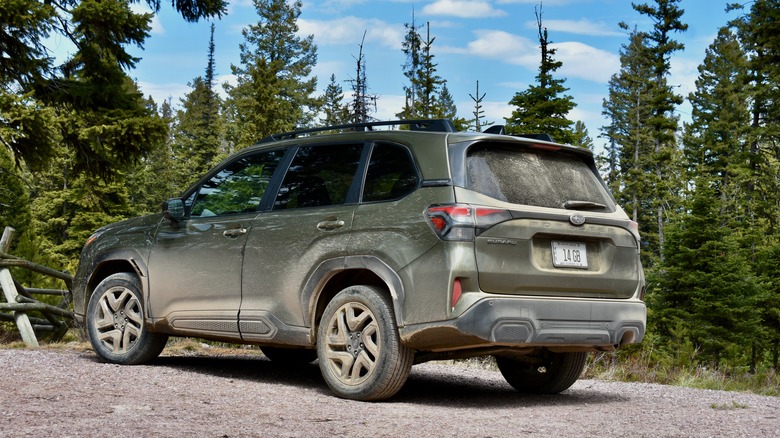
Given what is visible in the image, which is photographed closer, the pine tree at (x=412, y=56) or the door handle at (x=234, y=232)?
the door handle at (x=234, y=232)

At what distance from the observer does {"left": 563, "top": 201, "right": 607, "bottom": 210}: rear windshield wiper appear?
235 inches

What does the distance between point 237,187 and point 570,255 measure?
117 inches

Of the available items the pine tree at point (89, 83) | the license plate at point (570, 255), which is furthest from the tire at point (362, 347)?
the pine tree at point (89, 83)

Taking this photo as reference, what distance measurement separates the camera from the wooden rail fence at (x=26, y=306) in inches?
393

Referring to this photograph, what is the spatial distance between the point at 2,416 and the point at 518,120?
36.6 metres

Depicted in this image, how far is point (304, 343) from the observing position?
6.33 metres

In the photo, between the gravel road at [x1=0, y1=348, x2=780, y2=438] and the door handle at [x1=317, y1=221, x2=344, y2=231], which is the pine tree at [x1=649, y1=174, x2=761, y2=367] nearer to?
the gravel road at [x1=0, y1=348, x2=780, y2=438]

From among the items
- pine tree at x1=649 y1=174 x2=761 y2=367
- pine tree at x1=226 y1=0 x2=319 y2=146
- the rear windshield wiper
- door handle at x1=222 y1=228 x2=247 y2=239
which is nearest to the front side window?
door handle at x1=222 y1=228 x2=247 y2=239

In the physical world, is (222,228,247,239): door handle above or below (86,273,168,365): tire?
above

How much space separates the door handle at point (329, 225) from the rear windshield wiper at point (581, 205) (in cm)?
161

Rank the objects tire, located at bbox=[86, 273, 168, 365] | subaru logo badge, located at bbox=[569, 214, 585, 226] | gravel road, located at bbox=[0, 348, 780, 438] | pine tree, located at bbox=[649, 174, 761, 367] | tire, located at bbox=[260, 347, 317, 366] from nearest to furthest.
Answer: gravel road, located at bbox=[0, 348, 780, 438] < subaru logo badge, located at bbox=[569, 214, 585, 226] < tire, located at bbox=[86, 273, 168, 365] < tire, located at bbox=[260, 347, 317, 366] < pine tree, located at bbox=[649, 174, 761, 367]

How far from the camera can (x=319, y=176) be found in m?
6.64

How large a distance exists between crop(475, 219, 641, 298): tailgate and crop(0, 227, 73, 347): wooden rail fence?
21.3 feet

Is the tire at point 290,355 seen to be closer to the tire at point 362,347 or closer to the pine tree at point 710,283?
the tire at point 362,347
